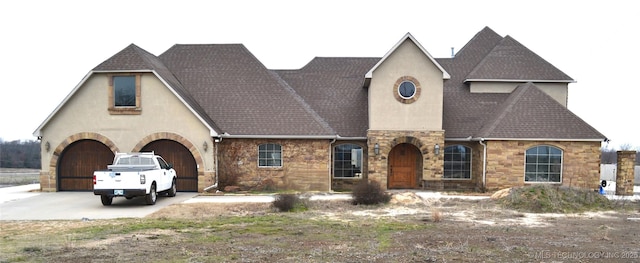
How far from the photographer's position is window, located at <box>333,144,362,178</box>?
1903 cm

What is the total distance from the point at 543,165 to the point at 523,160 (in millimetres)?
1027

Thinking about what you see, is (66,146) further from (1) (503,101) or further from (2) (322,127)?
(1) (503,101)

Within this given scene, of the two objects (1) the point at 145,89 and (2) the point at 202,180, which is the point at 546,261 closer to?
(2) the point at 202,180

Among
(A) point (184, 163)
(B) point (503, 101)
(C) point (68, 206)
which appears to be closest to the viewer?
(C) point (68, 206)

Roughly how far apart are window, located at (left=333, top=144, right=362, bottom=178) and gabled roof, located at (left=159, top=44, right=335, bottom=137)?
6.21ft

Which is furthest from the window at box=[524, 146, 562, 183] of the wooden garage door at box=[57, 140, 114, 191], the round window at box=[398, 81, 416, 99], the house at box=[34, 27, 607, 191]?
the wooden garage door at box=[57, 140, 114, 191]

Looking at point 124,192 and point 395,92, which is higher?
point 395,92

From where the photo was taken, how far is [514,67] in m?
20.5

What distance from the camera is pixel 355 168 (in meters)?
19.1

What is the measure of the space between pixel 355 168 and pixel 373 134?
7.53ft

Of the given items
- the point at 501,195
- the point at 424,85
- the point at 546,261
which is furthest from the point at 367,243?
the point at 424,85

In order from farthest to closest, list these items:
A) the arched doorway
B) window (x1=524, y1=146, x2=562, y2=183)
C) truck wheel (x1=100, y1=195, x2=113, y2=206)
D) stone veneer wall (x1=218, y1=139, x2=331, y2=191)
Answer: the arched doorway → stone veneer wall (x1=218, y1=139, x2=331, y2=191) → window (x1=524, y1=146, x2=562, y2=183) → truck wheel (x1=100, y1=195, x2=113, y2=206)

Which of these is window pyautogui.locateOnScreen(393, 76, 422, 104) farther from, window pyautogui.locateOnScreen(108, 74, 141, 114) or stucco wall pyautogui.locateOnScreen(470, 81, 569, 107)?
window pyautogui.locateOnScreen(108, 74, 141, 114)

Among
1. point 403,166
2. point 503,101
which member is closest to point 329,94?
point 403,166
